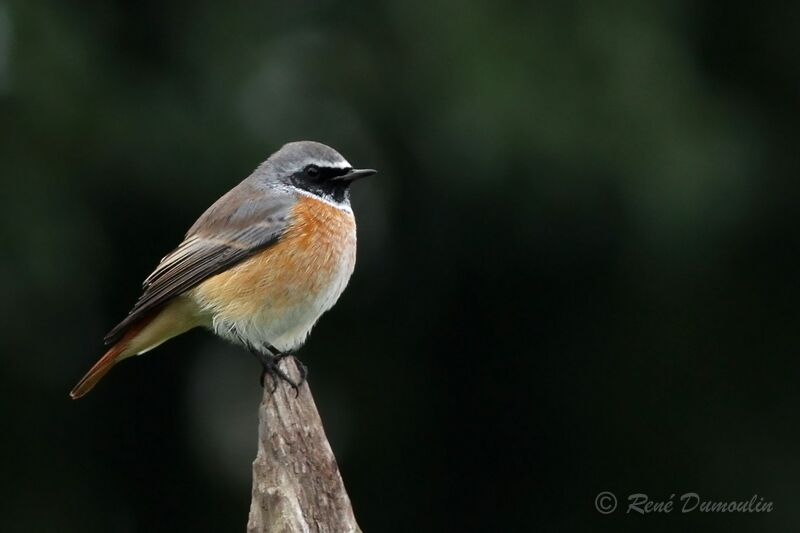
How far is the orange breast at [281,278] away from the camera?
5.42 metres

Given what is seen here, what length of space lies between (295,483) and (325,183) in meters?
2.47

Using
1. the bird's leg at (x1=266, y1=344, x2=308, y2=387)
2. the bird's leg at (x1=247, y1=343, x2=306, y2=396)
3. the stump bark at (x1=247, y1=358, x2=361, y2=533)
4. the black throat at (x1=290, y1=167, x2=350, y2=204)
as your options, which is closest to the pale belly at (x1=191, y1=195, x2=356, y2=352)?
the bird's leg at (x1=247, y1=343, x2=306, y2=396)

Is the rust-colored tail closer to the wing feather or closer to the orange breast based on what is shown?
the wing feather

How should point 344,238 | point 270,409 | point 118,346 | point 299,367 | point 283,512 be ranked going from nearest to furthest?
1. point 283,512
2. point 270,409
3. point 299,367
4. point 118,346
5. point 344,238

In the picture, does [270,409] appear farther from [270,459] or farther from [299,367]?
[299,367]

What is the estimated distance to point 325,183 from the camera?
5832 millimetres

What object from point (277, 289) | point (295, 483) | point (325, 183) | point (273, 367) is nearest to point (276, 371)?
point (273, 367)

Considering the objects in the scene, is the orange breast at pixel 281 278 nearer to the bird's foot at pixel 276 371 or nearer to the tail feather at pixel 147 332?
the tail feather at pixel 147 332

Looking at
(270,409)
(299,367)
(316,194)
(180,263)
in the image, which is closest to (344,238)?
(316,194)

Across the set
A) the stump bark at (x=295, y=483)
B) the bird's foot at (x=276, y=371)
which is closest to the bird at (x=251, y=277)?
the bird's foot at (x=276, y=371)

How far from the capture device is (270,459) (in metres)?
3.64

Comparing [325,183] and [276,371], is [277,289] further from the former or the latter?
→ [276,371]

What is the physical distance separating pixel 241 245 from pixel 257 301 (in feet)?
0.96


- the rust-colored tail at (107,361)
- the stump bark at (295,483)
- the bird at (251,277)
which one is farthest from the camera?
the bird at (251,277)
